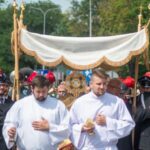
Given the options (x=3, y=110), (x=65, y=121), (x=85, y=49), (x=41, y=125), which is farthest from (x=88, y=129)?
(x=85, y=49)

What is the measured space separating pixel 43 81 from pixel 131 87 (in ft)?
12.9

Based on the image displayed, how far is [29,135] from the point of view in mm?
7562

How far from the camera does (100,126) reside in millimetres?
7660

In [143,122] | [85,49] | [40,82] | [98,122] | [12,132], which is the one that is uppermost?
[85,49]

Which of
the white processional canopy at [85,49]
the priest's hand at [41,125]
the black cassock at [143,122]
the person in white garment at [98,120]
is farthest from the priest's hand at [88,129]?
the white processional canopy at [85,49]

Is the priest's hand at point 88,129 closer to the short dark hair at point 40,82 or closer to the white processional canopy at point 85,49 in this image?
the short dark hair at point 40,82

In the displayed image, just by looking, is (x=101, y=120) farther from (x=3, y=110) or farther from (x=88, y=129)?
(x=3, y=110)

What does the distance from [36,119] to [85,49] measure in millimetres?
3028

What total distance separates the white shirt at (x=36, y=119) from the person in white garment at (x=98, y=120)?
174 millimetres

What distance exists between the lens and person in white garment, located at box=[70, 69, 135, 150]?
25.0 ft

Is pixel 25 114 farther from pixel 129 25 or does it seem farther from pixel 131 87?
pixel 129 25

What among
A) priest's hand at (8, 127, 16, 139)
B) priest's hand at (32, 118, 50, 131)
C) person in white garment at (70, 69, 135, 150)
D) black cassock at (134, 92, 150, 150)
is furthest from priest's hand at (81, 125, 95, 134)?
black cassock at (134, 92, 150, 150)

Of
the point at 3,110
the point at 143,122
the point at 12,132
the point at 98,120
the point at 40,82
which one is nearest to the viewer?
the point at 40,82

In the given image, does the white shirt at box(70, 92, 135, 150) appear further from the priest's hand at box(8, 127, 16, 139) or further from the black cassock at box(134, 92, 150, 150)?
the black cassock at box(134, 92, 150, 150)
